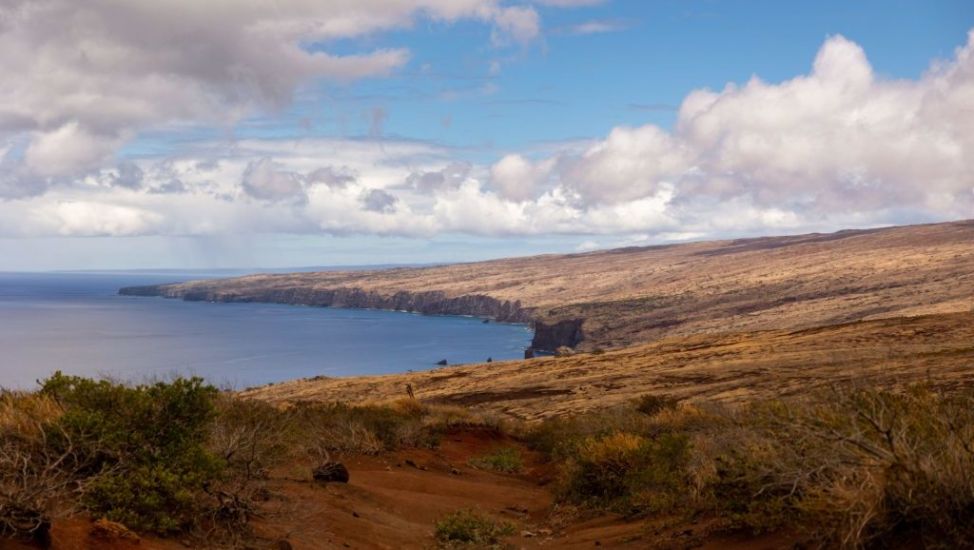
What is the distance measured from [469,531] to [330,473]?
280cm

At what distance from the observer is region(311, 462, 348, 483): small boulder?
40.0 feet

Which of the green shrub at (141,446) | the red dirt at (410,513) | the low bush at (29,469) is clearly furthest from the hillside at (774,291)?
the low bush at (29,469)

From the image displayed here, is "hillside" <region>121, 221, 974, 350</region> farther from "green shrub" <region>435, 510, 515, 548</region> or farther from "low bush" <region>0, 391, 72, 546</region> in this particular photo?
"low bush" <region>0, 391, 72, 546</region>

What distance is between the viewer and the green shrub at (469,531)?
34.2 feet

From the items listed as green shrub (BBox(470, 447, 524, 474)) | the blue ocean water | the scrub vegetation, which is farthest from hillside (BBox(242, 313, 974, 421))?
the blue ocean water

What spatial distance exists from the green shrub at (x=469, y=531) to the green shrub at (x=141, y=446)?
365cm

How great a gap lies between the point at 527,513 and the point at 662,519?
3.77 metres

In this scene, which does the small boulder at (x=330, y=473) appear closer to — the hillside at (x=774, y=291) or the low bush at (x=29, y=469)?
the low bush at (x=29, y=469)

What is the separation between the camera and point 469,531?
10664 mm

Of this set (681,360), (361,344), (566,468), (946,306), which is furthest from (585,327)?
(566,468)

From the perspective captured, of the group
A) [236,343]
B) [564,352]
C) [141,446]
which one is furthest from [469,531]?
[236,343]

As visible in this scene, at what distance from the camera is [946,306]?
58.3 metres

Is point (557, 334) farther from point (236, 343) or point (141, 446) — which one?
point (141, 446)

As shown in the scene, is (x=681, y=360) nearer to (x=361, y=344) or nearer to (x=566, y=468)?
(x=566, y=468)
